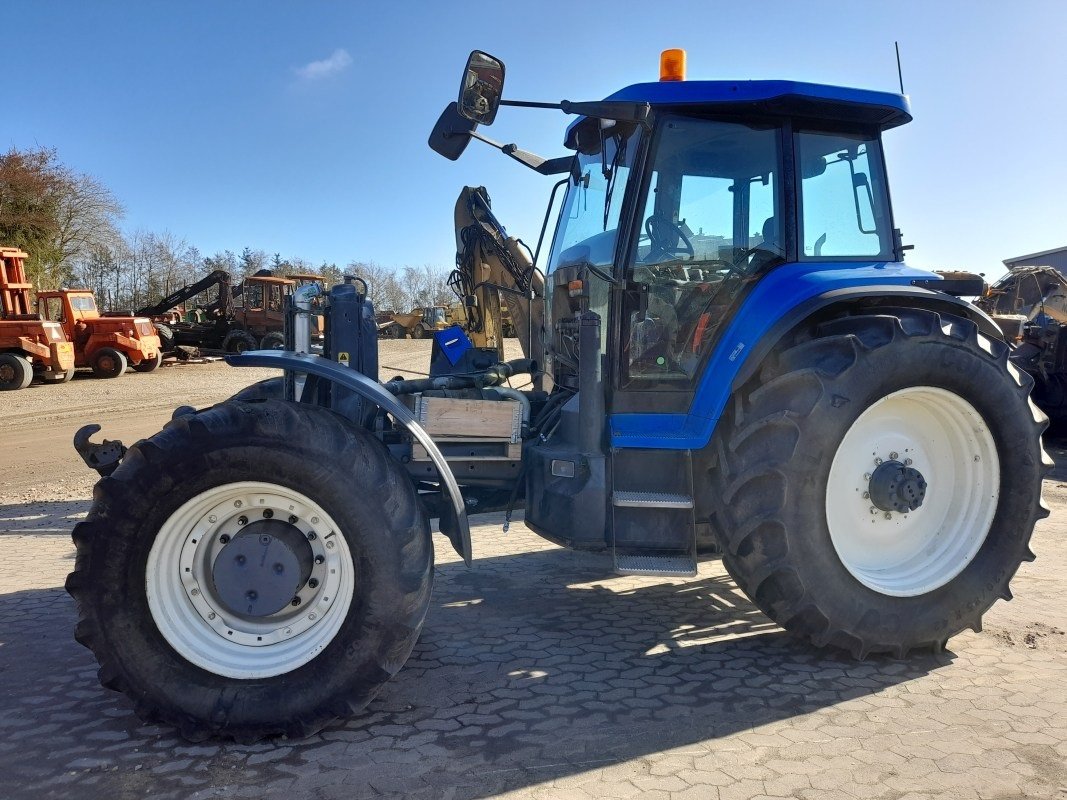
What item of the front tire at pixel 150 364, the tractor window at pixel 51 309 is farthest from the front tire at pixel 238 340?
the tractor window at pixel 51 309

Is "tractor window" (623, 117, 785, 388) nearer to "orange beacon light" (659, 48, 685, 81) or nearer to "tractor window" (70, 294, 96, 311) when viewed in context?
"orange beacon light" (659, 48, 685, 81)

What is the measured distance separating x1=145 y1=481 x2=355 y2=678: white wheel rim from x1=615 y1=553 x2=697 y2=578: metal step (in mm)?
1186

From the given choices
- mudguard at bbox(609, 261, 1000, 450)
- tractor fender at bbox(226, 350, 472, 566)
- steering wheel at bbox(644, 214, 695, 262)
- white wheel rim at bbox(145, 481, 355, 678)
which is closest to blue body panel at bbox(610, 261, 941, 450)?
mudguard at bbox(609, 261, 1000, 450)

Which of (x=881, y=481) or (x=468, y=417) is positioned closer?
(x=881, y=481)

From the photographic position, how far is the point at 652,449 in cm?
353

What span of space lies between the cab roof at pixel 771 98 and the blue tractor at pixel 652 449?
1cm

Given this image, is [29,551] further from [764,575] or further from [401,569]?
[764,575]

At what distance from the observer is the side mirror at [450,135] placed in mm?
3727

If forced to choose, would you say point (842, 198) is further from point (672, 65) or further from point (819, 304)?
point (672, 65)

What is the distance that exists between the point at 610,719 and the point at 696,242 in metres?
2.19

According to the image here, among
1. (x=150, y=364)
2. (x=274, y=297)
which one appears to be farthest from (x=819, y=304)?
(x=274, y=297)

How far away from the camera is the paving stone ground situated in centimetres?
248

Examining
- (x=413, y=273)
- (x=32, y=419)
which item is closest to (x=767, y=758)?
(x=32, y=419)

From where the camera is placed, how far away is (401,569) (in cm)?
279
